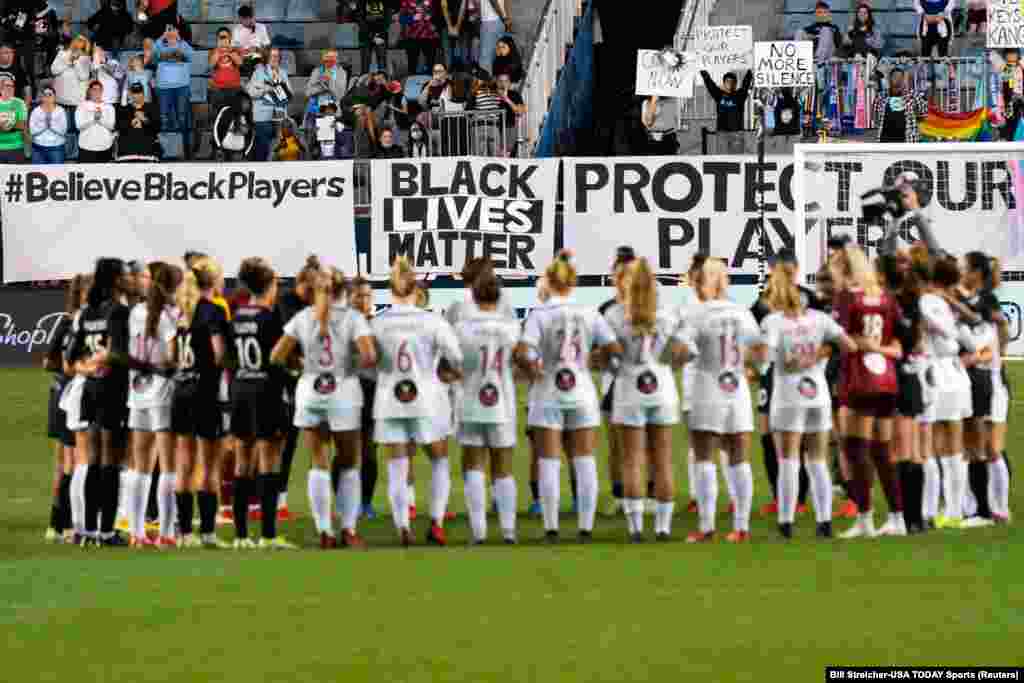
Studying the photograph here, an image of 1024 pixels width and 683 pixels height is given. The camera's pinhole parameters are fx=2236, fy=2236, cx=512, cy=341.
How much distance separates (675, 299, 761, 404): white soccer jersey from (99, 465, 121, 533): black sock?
4257 millimetres

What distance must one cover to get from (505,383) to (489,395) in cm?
16

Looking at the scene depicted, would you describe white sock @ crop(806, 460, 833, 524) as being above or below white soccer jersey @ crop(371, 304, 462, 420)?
below

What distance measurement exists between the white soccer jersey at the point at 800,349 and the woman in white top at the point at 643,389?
2.44ft

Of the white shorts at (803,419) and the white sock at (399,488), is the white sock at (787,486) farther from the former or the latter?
the white sock at (399,488)

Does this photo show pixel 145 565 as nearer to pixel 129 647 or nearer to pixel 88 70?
pixel 129 647

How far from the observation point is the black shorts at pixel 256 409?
51.0 ft

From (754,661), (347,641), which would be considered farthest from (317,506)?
(754,661)

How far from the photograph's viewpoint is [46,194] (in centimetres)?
3114

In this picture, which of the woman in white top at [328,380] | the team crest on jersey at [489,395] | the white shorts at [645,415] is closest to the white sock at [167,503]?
the woman in white top at [328,380]

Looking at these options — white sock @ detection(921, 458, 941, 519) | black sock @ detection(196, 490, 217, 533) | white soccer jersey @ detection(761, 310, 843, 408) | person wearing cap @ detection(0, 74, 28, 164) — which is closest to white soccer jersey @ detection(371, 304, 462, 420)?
black sock @ detection(196, 490, 217, 533)

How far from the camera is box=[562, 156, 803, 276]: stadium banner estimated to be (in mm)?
30734

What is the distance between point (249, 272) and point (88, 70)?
1895cm

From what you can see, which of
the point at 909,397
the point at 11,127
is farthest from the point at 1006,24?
the point at 909,397

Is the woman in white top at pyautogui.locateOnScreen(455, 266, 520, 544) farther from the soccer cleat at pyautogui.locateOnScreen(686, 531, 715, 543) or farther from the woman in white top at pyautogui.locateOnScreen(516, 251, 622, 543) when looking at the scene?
the soccer cleat at pyautogui.locateOnScreen(686, 531, 715, 543)
